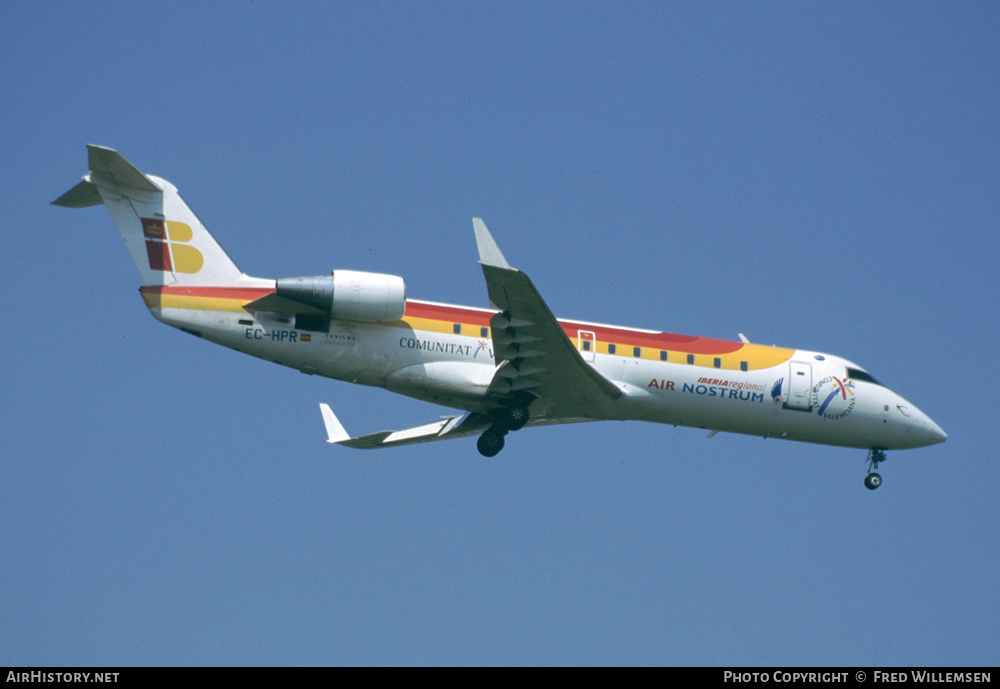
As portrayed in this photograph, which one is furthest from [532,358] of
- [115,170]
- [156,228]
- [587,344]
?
[115,170]

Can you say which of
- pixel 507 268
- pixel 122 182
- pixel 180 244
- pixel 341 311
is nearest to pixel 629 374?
pixel 507 268

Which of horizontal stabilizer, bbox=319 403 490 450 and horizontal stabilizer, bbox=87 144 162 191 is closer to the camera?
horizontal stabilizer, bbox=87 144 162 191

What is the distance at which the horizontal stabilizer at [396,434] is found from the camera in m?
26.1

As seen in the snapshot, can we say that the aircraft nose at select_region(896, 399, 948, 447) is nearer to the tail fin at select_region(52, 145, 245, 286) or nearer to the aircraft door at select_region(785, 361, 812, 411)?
the aircraft door at select_region(785, 361, 812, 411)

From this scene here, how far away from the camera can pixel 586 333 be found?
2456cm

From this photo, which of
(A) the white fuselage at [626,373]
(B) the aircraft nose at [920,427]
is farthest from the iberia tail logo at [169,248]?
(B) the aircraft nose at [920,427]

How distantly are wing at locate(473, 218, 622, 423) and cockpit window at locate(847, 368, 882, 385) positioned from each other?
647 centimetres

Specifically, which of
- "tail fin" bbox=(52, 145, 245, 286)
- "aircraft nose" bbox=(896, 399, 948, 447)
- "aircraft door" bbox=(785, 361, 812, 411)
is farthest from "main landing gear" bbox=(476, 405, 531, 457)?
"aircraft nose" bbox=(896, 399, 948, 447)

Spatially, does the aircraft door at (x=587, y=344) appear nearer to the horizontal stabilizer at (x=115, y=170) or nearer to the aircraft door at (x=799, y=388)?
the aircraft door at (x=799, y=388)

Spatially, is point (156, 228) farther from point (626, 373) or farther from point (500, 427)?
point (626, 373)

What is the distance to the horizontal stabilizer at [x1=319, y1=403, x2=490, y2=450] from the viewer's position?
26.1 m

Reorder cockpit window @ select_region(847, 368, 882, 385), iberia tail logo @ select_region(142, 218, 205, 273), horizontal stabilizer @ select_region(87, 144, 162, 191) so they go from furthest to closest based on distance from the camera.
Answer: cockpit window @ select_region(847, 368, 882, 385) → iberia tail logo @ select_region(142, 218, 205, 273) → horizontal stabilizer @ select_region(87, 144, 162, 191)

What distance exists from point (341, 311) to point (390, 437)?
17.9ft
